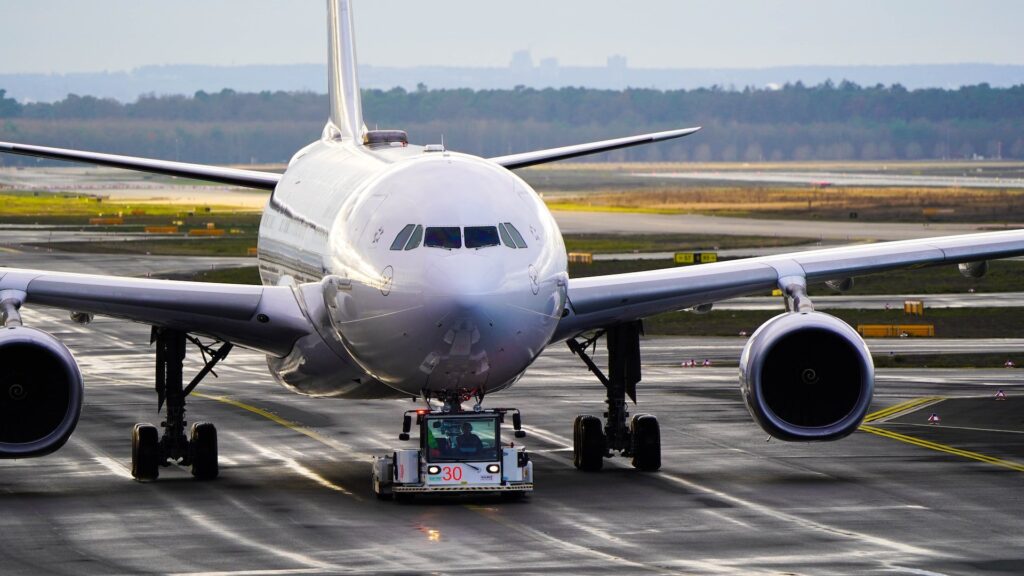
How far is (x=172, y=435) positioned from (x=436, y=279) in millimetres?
7616

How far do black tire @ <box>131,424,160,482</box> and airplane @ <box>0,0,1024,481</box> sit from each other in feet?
0.07

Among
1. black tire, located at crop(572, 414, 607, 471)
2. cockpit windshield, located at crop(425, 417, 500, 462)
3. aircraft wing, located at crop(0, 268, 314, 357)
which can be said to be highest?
aircraft wing, located at crop(0, 268, 314, 357)

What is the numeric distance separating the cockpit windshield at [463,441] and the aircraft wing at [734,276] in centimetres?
264

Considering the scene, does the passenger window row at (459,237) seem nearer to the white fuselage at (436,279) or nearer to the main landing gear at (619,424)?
the white fuselage at (436,279)

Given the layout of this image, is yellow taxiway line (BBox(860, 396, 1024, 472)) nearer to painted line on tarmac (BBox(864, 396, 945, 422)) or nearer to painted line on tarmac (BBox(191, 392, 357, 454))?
painted line on tarmac (BBox(864, 396, 945, 422))

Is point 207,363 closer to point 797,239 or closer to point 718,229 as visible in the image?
point 797,239

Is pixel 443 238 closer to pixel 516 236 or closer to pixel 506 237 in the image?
pixel 506 237

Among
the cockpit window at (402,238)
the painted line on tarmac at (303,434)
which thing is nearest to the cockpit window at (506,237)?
the cockpit window at (402,238)

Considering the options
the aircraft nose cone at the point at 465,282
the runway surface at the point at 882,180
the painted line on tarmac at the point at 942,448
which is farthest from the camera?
the runway surface at the point at 882,180

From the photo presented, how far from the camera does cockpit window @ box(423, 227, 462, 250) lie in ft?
77.3

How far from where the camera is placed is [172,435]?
94.7ft

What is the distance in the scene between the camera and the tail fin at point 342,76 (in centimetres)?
3631

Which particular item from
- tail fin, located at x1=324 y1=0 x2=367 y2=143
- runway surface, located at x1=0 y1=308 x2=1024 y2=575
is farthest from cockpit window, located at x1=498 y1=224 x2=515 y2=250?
tail fin, located at x1=324 y1=0 x2=367 y2=143

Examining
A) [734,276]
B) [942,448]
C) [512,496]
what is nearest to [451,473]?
[512,496]
